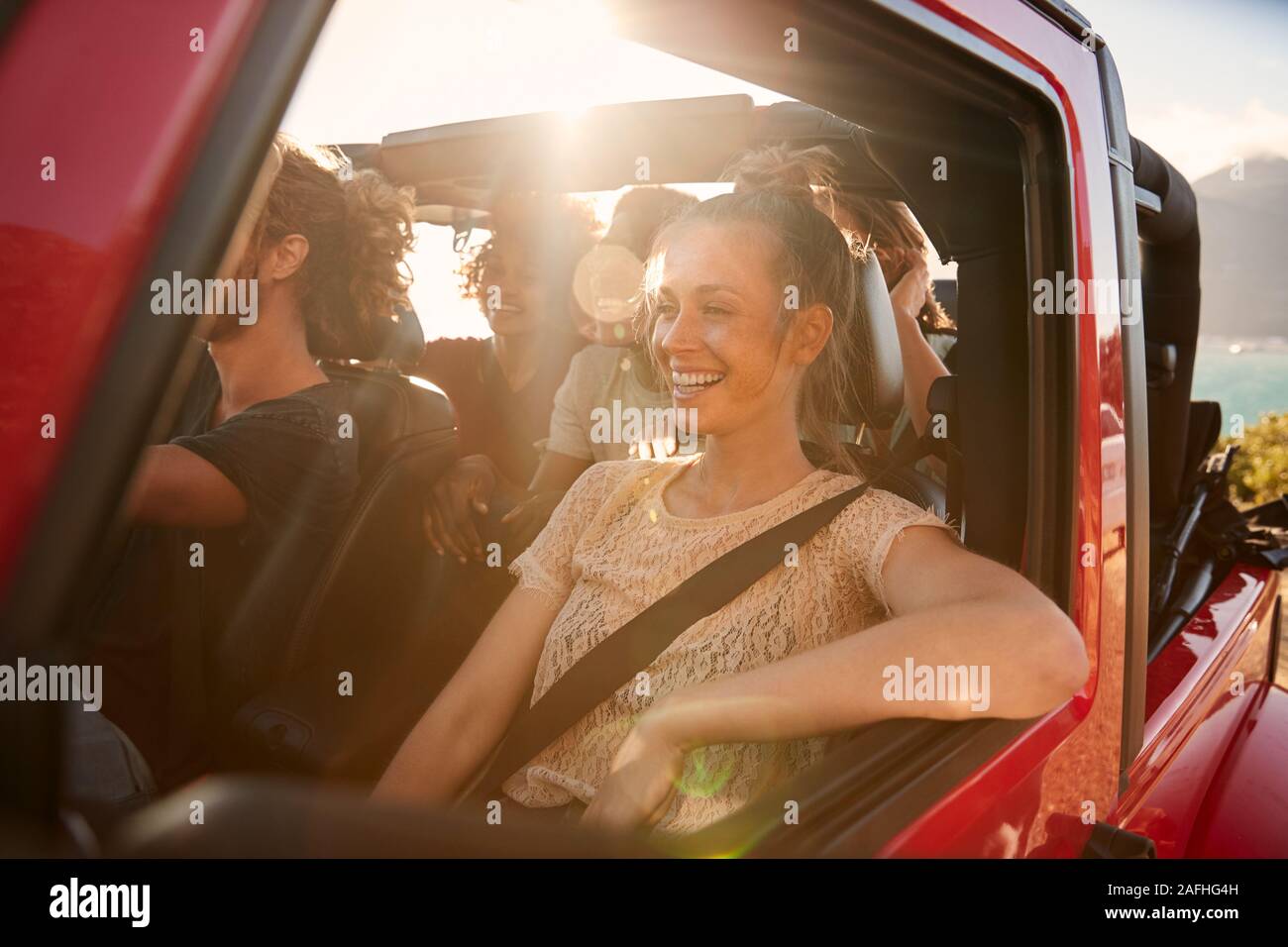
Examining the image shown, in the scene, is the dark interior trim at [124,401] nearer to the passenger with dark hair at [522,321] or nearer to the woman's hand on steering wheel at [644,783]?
the woman's hand on steering wheel at [644,783]

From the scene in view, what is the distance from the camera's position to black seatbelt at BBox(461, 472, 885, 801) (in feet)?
5.22

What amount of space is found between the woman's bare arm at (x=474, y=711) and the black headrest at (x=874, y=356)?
0.71 meters

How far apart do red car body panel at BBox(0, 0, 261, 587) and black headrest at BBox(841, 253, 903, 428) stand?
4.70 feet

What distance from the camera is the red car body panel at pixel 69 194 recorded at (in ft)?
1.93

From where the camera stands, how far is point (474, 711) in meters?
1.74

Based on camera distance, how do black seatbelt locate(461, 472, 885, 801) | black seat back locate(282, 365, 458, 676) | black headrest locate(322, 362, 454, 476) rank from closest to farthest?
black seatbelt locate(461, 472, 885, 801) < black seat back locate(282, 365, 458, 676) < black headrest locate(322, 362, 454, 476)

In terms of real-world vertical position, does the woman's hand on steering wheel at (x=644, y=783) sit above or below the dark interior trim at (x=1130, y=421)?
below

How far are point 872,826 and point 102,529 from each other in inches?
30.7

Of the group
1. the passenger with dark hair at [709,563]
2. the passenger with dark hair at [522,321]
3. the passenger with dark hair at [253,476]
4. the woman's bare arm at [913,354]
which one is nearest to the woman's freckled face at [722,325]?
the passenger with dark hair at [709,563]

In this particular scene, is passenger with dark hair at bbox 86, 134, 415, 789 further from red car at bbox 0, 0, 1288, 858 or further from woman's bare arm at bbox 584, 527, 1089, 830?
woman's bare arm at bbox 584, 527, 1089, 830

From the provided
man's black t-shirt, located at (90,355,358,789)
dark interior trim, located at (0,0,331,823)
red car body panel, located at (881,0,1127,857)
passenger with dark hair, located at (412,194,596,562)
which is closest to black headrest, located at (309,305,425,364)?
man's black t-shirt, located at (90,355,358,789)

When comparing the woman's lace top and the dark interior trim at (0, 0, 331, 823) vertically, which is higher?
the dark interior trim at (0, 0, 331, 823)

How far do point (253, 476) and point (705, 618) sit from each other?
38.0 inches

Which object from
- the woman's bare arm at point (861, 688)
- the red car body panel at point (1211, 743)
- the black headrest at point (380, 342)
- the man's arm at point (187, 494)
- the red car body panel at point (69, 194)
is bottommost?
the red car body panel at point (1211, 743)
